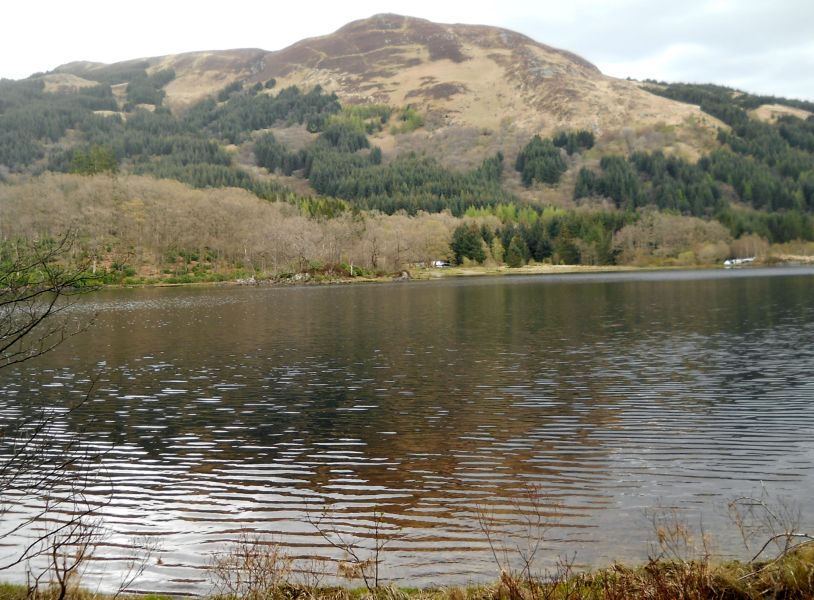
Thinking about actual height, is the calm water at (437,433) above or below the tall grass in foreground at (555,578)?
below

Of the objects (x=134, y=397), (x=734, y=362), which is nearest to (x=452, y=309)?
(x=734, y=362)

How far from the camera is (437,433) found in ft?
69.8

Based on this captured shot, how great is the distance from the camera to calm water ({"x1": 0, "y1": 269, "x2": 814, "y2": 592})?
1345 centimetres

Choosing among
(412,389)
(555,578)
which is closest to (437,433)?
(412,389)

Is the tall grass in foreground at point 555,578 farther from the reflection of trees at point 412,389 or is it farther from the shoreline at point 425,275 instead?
the shoreline at point 425,275

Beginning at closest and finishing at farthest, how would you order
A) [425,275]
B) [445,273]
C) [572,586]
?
[572,586] → [425,275] → [445,273]

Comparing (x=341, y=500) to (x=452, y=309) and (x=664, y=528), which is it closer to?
(x=664, y=528)

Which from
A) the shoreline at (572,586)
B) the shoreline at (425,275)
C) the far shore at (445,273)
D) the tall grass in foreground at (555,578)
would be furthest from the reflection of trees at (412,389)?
the far shore at (445,273)

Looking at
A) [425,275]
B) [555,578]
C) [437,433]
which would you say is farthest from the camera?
[425,275]

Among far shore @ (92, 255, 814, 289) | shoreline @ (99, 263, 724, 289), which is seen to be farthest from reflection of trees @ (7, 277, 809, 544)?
far shore @ (92, 255, 814, 289)

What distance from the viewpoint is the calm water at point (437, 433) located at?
44.1 ft

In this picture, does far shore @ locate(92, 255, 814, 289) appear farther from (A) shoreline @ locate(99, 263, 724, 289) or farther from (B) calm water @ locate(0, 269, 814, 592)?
(B) calm water @ locate(0, 269, 814, 592)

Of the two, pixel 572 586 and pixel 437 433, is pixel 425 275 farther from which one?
pixel 572 586

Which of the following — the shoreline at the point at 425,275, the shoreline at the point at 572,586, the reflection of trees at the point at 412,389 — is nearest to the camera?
the shoreline at the point at 572,586
